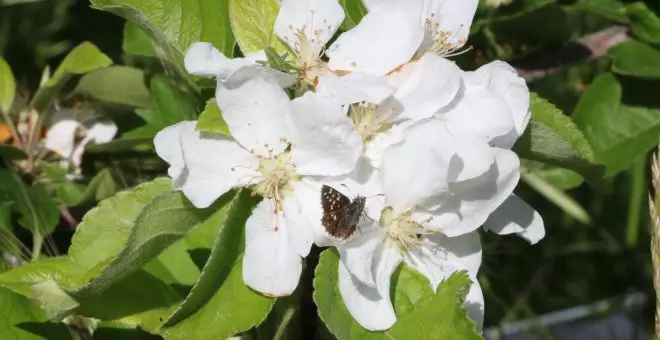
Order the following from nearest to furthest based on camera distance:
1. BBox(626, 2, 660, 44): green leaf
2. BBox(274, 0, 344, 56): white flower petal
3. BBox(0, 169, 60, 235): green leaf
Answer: BBox(274, 0, 344, 56): white flower petal → BBox(0, 169, 60, 235): green leaf → BBox(626, 2, 660, 44): green leaf

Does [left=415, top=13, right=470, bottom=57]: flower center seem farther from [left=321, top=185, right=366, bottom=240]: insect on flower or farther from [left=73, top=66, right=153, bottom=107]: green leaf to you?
[left=73, top=66, right=153, bottom=107]: green leaf

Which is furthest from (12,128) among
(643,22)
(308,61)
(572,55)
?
(643,22)

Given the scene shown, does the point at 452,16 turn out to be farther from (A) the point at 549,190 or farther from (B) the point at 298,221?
(A) the point at 549,190

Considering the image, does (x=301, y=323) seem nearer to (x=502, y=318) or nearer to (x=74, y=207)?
(x=74, y=207)

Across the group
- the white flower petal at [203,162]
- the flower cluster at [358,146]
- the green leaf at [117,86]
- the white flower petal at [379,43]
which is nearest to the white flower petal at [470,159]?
the flower cluster at [358,146]

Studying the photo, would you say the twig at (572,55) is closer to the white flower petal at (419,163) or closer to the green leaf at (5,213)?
the white flower petal at (419,163)

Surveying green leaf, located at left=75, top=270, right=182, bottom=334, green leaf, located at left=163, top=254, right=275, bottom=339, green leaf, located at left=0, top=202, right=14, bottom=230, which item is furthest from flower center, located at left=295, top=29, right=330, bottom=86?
green leaf, located at left=0, top=202, right=14, bottom=230
